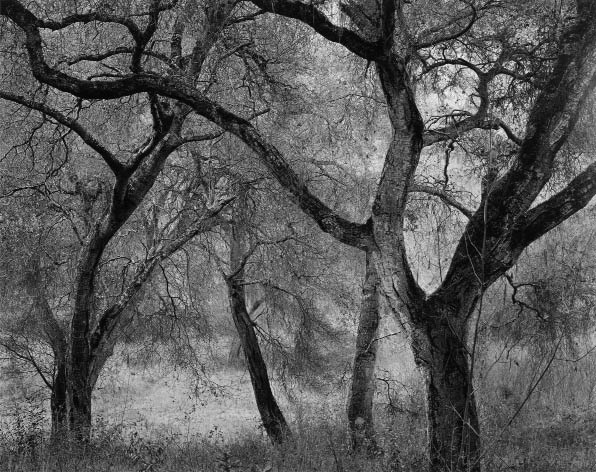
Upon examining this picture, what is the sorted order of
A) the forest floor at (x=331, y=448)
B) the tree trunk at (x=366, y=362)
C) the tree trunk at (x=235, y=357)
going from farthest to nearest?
the tree trunk at (x=235, y=357)
the tree trunk at (x=366, y=362)
the forest floor at (x=331, y=448)

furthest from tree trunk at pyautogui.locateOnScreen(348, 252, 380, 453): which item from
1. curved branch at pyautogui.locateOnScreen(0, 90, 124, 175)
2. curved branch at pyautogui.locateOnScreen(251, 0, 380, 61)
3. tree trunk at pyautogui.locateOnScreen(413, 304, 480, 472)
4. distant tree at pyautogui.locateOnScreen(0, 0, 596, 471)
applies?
curved branch at pyautogui.locateOnScreen(251, 0, 380, 61)

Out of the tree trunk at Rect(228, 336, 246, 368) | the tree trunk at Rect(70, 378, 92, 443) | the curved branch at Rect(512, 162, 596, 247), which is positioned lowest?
the tree trunk at Rect(70, 378, 92, 443)

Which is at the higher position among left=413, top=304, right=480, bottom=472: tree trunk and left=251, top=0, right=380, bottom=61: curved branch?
left=251, top=0, right=380, bottom=61: curved branch

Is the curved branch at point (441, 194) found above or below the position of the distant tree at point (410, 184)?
above

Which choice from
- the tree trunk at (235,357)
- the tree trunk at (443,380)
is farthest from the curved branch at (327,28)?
the tree trunk at (235,357)

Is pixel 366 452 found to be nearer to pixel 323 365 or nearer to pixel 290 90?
pixel 323 365

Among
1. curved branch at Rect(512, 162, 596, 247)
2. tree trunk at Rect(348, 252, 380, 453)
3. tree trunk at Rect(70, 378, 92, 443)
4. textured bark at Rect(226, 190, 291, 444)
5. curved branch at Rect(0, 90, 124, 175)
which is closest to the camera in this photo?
curved branch at Rect(512, 162, 596, 247)

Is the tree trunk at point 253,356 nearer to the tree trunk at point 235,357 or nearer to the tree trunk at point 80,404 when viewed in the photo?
the tree trunk at point 80,404

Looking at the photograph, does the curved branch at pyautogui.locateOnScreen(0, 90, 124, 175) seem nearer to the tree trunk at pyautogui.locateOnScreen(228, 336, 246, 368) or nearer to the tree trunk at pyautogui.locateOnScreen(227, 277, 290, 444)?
the tree trunk at pyautogui.locateOnScreen(227, 277, 290, 444)

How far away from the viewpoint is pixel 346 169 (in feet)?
39.5

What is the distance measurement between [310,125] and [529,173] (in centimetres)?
605

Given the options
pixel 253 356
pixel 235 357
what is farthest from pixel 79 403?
pixel 235 357

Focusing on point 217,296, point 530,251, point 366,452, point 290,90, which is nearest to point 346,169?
point 290,90

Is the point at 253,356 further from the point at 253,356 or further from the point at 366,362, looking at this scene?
the point at 366,362
